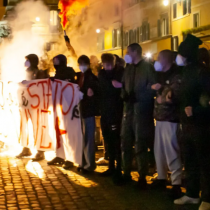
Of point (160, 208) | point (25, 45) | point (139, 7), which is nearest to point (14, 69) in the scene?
point (25, 45)

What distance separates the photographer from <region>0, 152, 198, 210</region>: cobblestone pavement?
5.21m

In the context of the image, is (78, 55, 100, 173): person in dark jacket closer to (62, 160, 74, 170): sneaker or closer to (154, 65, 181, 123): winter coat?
(62, 160, 74, 170): sneaker

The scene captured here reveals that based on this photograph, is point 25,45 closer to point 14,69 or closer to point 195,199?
point 14,69

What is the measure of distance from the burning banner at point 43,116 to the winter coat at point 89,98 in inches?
5.3

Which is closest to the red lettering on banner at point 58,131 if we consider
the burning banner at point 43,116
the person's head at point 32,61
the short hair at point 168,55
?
the burning banner at point 43,116

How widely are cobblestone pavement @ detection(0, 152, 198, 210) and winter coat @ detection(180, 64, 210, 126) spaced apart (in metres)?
1.20

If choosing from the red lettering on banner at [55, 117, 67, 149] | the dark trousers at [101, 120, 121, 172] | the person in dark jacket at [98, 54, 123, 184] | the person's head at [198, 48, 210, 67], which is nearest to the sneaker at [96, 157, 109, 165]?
the red lettering on banner at [55, 117, 67, 149]

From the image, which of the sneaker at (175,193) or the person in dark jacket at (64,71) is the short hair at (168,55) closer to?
the sneaker at (175,193)

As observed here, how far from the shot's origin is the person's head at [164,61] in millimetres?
5645

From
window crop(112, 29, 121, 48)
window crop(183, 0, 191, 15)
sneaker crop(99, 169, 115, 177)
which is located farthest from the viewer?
window crop(112, 29, 121, 48)

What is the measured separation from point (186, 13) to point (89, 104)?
2462 centimetres

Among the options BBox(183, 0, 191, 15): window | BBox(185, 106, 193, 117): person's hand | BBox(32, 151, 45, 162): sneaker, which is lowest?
BBox(32, 151, 45, 162): sneaker

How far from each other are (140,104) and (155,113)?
0.98 feet

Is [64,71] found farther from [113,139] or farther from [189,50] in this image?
[189,50]
